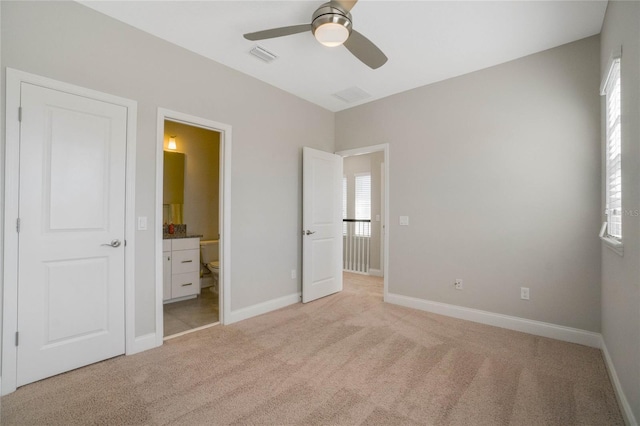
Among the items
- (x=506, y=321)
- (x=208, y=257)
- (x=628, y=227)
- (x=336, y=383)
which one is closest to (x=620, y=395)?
(x=628, y=227)

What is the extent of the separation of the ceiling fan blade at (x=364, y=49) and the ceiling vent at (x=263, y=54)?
99cm

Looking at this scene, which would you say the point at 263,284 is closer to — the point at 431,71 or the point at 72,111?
the point at 72,111

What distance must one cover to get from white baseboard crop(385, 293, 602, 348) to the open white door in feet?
3.04

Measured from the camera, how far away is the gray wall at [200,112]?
2139 mm

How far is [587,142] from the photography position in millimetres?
2689

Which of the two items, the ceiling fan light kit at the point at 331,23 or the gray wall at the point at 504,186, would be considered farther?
the gray wall at the point at 504,186

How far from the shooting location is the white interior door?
203 cm

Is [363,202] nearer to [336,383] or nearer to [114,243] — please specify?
[336,383]

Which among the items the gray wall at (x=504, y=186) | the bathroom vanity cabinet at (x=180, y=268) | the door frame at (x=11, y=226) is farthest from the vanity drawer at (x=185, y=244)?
the gray wall at (x=504, y=186)

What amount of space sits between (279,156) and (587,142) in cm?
318

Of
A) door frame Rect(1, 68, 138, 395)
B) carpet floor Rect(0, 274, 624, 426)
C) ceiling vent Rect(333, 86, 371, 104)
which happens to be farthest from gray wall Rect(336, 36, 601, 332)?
door frame Rect(1, 68, 138, 395)

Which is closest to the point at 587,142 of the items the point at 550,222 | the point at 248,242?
the point at 550,222

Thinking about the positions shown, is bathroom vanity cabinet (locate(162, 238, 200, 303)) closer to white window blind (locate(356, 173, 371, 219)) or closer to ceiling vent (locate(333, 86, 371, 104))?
ceiling vent (locate(333, 86, 371, 104))

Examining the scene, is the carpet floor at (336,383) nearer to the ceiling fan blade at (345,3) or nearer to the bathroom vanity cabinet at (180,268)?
the bathroom vanity cabinet at (180,268)
